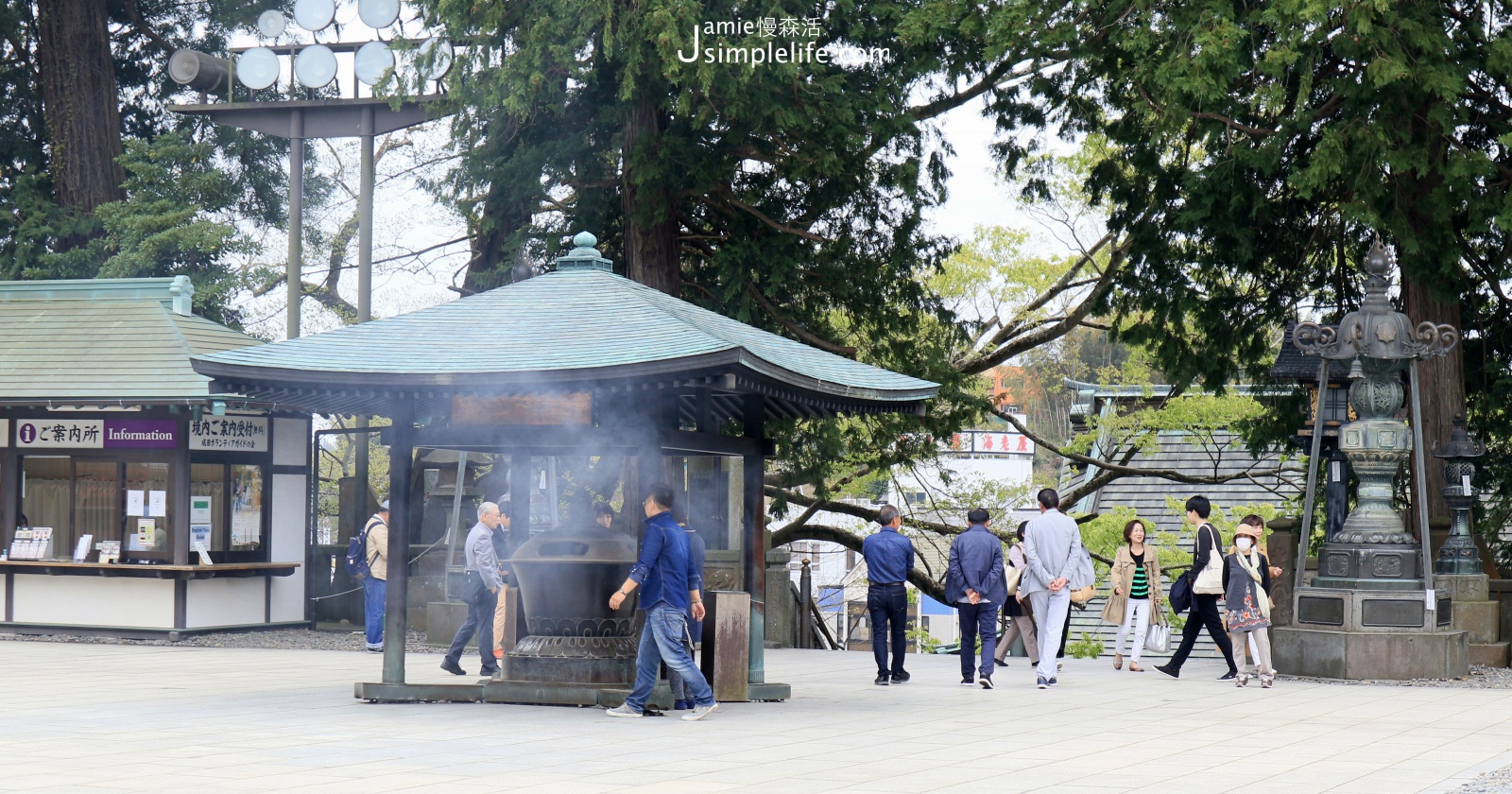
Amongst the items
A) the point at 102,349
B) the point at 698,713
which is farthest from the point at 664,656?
the point at 102,349

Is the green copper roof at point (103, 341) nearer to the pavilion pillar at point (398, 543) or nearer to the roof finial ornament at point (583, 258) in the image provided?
the roof finial ornament at point (583, 258)

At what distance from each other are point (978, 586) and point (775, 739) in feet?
15.2

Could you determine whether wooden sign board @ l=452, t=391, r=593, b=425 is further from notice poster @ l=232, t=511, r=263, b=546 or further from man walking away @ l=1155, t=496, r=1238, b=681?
notice poster @ l=232, t=511, r=263, b=546

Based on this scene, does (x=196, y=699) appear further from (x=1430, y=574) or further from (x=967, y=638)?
(x=1430, y=574)

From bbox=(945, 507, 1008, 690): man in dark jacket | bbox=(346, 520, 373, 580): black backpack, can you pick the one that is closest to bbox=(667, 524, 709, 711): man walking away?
bbox=(945, 507, 1008, 690): man in dark jacket

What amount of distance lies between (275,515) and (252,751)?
39.1ft

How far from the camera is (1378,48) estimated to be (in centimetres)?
1612

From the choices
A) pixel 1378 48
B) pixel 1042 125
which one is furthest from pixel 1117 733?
pixel 1042 125

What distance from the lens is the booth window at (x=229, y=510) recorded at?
1917 cm

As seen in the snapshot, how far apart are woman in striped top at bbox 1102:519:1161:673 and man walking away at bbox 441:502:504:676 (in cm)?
623

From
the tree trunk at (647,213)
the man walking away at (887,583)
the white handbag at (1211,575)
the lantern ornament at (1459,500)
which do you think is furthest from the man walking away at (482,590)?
the lantern ornament at (1459,500)

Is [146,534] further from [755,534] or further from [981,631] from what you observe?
[981,631]

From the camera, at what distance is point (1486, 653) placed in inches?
651

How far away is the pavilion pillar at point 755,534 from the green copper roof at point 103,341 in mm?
8330
